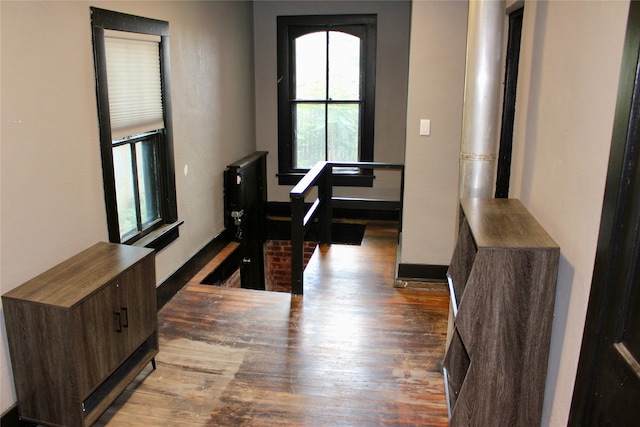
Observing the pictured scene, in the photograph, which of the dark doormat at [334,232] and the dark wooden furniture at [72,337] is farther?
the dark doormat at [334,232]

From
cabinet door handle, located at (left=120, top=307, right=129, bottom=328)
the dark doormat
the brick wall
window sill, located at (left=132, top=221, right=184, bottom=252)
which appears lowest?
the brick wall

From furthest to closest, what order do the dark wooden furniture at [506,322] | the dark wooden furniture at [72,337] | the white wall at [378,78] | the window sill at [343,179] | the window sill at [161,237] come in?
the window sill at [343,179] → the white wall at [378,78] → the window sill at [161,237] → the dark wooden furniture at [72,337] → the dark wooden furniture at [506,322]

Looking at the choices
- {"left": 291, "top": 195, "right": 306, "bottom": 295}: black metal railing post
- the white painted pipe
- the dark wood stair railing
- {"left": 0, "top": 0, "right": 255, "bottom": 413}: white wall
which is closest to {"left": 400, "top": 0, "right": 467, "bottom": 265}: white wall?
the dark wood stair railing

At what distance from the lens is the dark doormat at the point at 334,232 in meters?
5.77

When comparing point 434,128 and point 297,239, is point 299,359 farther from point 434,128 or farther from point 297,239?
point 434,128

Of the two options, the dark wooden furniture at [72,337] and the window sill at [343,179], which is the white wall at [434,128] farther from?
the dark wooden furniture at [72,337]

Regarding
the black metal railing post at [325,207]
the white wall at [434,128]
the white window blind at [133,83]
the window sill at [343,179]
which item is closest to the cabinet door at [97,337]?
the white window blind at [133,83]

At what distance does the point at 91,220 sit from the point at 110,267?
0.47 metres

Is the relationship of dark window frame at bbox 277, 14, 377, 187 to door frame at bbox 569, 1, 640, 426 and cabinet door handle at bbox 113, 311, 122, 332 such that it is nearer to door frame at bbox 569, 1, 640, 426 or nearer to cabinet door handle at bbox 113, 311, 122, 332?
cabinet door handle at bbox 113, 311, 122, 332

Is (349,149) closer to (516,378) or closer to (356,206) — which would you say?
(356,206)

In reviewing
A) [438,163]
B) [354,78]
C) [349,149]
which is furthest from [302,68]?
[438,163]

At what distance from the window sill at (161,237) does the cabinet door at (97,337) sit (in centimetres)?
97

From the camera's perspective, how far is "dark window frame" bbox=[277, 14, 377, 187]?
17.6ft

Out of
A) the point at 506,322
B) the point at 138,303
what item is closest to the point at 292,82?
the point at 138,303
